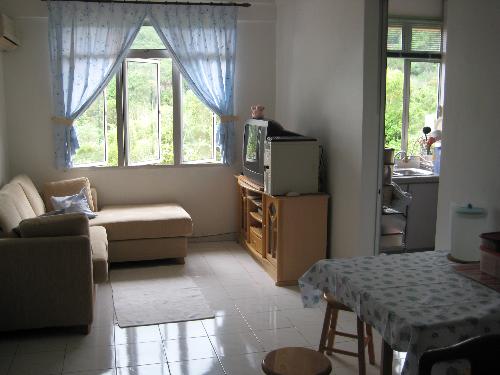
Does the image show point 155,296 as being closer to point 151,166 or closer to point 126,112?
point 151,166

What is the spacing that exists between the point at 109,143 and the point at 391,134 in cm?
296

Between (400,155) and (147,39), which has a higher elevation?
(147,39)

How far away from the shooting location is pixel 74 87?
566cm

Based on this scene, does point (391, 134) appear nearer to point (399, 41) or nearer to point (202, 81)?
point (399, 41)

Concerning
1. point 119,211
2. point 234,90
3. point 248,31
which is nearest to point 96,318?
point 119,211

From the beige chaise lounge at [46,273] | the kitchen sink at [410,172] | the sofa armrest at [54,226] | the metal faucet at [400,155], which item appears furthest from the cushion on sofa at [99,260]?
the metal faucet at [400,155]

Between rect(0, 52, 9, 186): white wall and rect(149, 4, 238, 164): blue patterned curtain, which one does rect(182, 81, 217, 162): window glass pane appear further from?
rect(0, 52, 9, 186): white wall

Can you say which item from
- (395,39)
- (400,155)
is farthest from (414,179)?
(395,39)

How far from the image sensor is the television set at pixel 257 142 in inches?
192

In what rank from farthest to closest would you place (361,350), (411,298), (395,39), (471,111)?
1. (395,39)
2. (471,111)
3. (361,350)
4. (411,298)

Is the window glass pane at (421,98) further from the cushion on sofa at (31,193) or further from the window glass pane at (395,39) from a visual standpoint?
the cushion on sofa at (31,193)

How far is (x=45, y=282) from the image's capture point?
3.62 m

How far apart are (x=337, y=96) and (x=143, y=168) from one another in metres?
2.36

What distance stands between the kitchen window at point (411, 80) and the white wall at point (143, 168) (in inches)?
50.2
